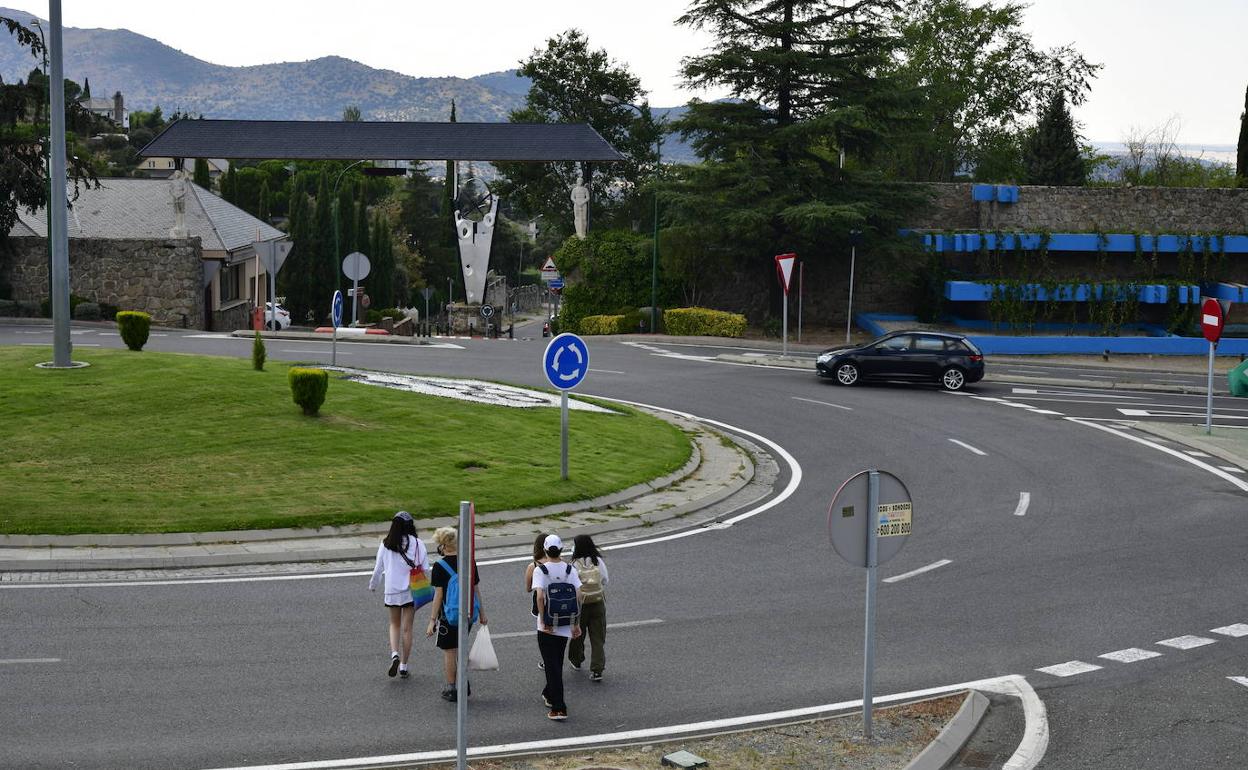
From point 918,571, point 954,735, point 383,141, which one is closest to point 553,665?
point 954,735

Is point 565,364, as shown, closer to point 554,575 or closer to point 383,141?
point 554,575

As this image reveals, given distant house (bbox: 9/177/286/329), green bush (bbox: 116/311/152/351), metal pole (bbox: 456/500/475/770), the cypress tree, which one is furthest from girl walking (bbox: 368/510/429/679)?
the cypress tree

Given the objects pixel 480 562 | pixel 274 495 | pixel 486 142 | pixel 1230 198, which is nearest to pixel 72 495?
pixel 274 495

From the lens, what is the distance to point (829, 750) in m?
9.88

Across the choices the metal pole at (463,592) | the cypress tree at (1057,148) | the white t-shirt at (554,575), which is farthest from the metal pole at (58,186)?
the cypress tree at (1057,148)

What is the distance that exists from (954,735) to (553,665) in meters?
3.40

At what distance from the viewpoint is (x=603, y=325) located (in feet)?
165

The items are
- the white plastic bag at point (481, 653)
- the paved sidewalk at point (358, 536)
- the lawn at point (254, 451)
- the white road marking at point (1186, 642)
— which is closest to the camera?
the white plastic bag at point (481, 653)

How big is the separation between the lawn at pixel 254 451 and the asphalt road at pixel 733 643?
2589 millimetres

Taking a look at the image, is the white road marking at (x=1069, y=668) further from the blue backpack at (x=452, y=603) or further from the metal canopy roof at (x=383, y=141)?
the metal canopy roof at (x=383, y=141)

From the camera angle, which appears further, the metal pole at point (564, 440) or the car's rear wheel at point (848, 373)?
the car's rear wheel at point (848, 373)

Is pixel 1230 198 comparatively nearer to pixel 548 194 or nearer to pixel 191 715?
pixel 548 194

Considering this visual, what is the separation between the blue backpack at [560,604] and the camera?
1081cm

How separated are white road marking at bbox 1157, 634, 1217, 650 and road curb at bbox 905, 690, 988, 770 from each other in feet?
10.6
